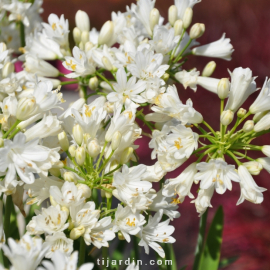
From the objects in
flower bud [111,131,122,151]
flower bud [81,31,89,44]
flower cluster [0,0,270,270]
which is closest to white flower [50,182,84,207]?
flower cluster [0,0,270,270]

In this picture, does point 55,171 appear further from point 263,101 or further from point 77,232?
point 263,101

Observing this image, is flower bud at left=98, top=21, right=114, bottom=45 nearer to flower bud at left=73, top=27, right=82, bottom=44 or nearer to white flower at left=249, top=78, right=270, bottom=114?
flower bud at left=73, top=27, right=82, bottom=44

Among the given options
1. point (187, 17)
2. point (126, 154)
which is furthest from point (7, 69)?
point (187, 17)

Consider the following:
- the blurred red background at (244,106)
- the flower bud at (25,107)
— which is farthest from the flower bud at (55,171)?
the blurred red background at (244,106)

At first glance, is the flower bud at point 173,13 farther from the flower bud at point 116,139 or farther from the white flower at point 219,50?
the flower bud at point 116,139

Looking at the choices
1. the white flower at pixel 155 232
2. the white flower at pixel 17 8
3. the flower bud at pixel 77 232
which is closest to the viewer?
the flower bud at pixel 77 232

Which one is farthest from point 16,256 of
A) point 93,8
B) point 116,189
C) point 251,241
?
point 93,8

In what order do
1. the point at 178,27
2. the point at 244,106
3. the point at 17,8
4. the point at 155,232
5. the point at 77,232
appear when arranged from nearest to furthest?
the point at 77,232 < the point at 155,232 < the point at 178,27 < the point at 17,8 < the point at 244,106
